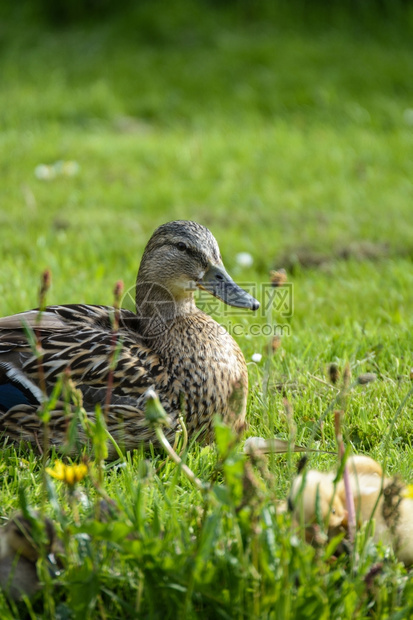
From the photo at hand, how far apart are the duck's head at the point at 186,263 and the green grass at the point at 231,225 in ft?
1.63

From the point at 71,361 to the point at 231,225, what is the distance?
332 cm

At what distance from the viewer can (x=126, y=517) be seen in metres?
2.16

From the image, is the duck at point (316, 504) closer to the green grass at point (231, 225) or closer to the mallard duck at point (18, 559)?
the green grass at point (231, 225)

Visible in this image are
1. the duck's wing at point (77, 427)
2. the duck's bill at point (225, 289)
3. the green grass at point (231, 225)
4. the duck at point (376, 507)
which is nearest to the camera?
the green grass at point (231, 225)

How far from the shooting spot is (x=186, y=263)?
348 cm

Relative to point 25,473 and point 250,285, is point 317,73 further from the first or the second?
point 25,473

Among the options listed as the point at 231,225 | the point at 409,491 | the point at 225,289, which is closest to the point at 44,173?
the point at 231,225

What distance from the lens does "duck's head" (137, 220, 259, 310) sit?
3.45 m

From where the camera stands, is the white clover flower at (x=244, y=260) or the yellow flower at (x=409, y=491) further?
the white clover flower at (x=244, y=260)

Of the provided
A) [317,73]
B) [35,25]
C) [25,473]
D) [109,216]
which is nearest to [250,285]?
[109,216]

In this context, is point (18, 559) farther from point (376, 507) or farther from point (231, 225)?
point (231, 225)

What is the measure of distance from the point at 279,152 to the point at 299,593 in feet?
20.6

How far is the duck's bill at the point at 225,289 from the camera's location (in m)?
3.31

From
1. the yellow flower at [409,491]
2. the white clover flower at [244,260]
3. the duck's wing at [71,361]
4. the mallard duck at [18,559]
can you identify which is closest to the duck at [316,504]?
the yellow flower at [409,491]
